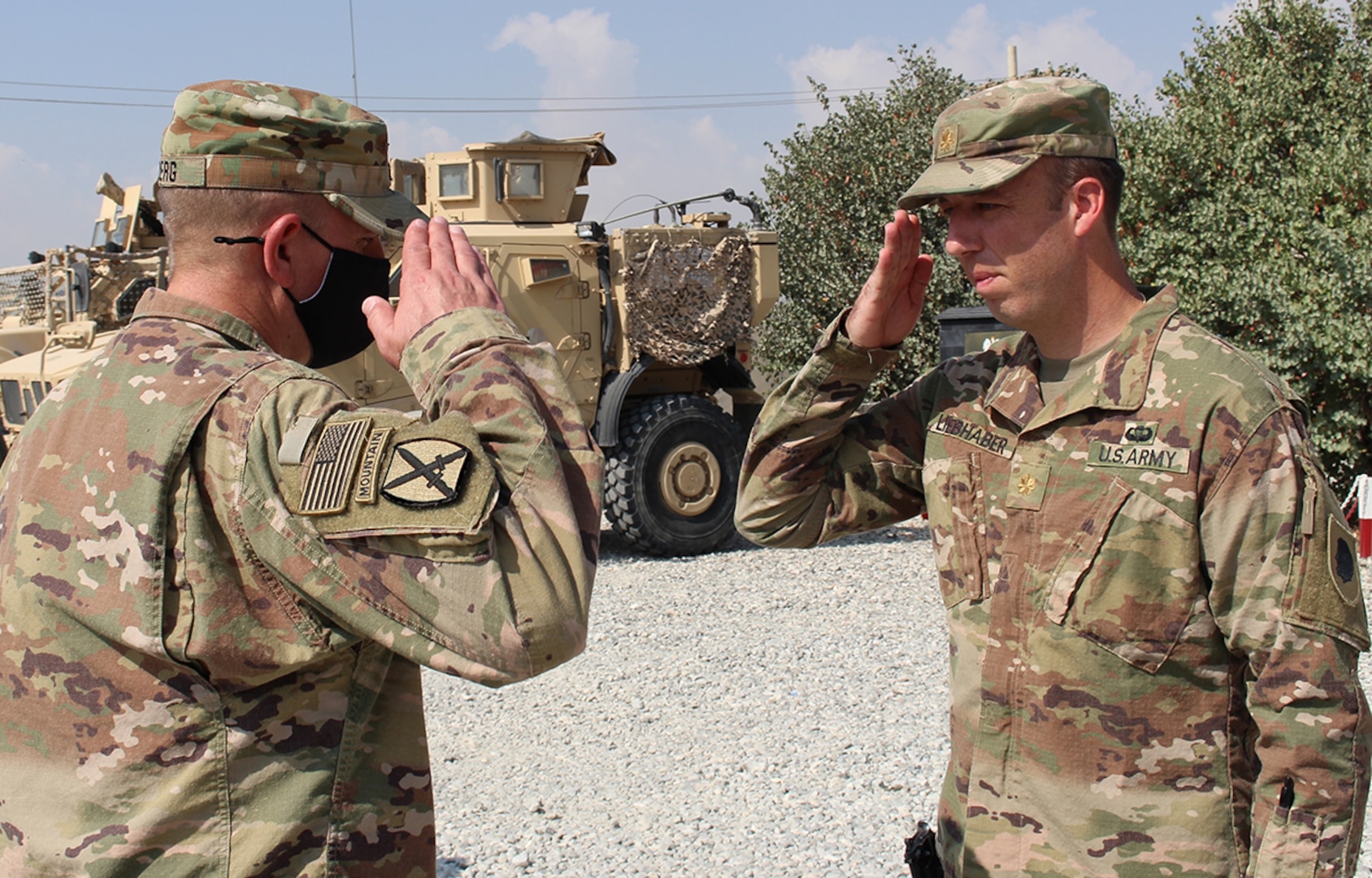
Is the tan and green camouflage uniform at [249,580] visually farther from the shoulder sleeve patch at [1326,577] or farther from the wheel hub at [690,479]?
the wheel hub at [690,479]

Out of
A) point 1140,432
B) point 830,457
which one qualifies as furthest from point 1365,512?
point 1140,432

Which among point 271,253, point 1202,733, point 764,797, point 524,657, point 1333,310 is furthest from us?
point 1333,310

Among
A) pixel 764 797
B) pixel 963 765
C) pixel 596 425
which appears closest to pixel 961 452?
pixel 963 765

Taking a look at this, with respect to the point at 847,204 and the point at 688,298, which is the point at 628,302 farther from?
the point at 847,204

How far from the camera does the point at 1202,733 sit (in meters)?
1.82

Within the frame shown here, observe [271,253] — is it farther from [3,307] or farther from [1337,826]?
[3,307]

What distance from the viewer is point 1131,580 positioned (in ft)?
6.09

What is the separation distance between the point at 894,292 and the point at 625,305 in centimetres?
683

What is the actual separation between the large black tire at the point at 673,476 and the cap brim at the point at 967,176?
6600 mm

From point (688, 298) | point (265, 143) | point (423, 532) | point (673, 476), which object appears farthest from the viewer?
point (688, 298)

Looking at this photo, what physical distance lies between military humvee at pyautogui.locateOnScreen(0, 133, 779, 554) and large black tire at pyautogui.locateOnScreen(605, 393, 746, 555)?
10 mm

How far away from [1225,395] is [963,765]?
0.72 meters

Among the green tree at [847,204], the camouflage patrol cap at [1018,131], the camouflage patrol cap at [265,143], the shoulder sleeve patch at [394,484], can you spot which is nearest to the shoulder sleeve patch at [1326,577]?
the camouflage patrol cap at [1018,131]

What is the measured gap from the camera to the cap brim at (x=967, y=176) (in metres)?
1.98
